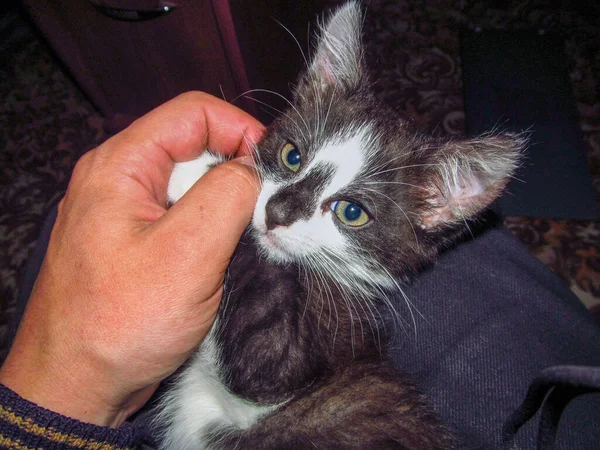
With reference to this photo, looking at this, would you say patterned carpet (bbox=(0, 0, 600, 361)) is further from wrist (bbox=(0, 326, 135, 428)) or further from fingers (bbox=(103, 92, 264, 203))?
wrist (bbox=(0, 326, 135, 428))

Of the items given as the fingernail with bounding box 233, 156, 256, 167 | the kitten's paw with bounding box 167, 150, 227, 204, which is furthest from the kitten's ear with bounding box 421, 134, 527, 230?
the kitten's paw with bounding box 167, 150, 227, 204

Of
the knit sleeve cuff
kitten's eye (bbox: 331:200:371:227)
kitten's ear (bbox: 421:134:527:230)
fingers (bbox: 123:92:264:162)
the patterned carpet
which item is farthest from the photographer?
the patterned carpet

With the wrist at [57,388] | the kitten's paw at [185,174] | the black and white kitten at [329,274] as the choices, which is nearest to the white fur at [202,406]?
the black and white kitten at [329,274]

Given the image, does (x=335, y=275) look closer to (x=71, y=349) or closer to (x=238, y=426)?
(x=238, y=426)

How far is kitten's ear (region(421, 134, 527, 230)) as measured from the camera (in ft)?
3.26

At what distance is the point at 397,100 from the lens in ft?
9.02

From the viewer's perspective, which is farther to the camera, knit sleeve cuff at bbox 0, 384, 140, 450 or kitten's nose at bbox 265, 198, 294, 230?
kitten's nose at bbox 265, 198, 294, 230

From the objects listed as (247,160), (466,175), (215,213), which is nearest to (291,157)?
(247,160)

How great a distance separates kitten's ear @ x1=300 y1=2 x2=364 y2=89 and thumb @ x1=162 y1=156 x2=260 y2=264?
481 mm

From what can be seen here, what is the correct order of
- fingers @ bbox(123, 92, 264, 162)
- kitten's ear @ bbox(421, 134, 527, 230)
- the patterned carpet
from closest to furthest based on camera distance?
kitten's ear @ bbox(421, 134, 527, 230) → fingers @ bbox(123, 92, 264, 162) → the patterned carpet

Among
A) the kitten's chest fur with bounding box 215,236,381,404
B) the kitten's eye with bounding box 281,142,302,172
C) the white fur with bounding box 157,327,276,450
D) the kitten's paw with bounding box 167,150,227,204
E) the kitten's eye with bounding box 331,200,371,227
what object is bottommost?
the white fur with bounding box 157,327,276,450

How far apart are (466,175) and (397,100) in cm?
180

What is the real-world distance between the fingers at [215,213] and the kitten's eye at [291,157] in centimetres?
18

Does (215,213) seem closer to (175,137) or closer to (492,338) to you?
(175,137)
